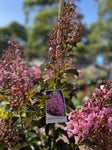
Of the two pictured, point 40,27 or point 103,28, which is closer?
point 103,28

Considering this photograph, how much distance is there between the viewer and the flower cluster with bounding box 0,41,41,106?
0.92 metres

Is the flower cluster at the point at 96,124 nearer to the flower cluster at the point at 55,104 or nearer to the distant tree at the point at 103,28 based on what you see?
the flower cluster at the point at 55,104

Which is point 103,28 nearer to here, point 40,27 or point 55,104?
point 40,27

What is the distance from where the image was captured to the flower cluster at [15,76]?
3.01 ft

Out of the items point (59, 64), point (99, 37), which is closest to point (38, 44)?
point (99, 37)

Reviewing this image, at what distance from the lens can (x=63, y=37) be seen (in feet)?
3.31

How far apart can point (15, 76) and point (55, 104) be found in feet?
0.98

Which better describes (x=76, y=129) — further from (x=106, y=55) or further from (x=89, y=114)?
(x=106, y=55)

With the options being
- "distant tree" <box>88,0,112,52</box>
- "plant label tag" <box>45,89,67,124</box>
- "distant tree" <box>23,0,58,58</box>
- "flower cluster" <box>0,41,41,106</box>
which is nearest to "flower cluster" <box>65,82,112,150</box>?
"plant label tag" <box>45,89,67,124</box>

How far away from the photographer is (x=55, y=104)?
3.26ft

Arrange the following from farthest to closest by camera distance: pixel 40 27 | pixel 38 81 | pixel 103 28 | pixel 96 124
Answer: pixel 40 27
pixel 103 28
pixel 38 81
pixel 96 124

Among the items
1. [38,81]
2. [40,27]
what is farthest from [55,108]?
[40,27]

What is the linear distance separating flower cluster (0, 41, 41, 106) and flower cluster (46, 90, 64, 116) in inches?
5.8

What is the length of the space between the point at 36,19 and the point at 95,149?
35.3 m
